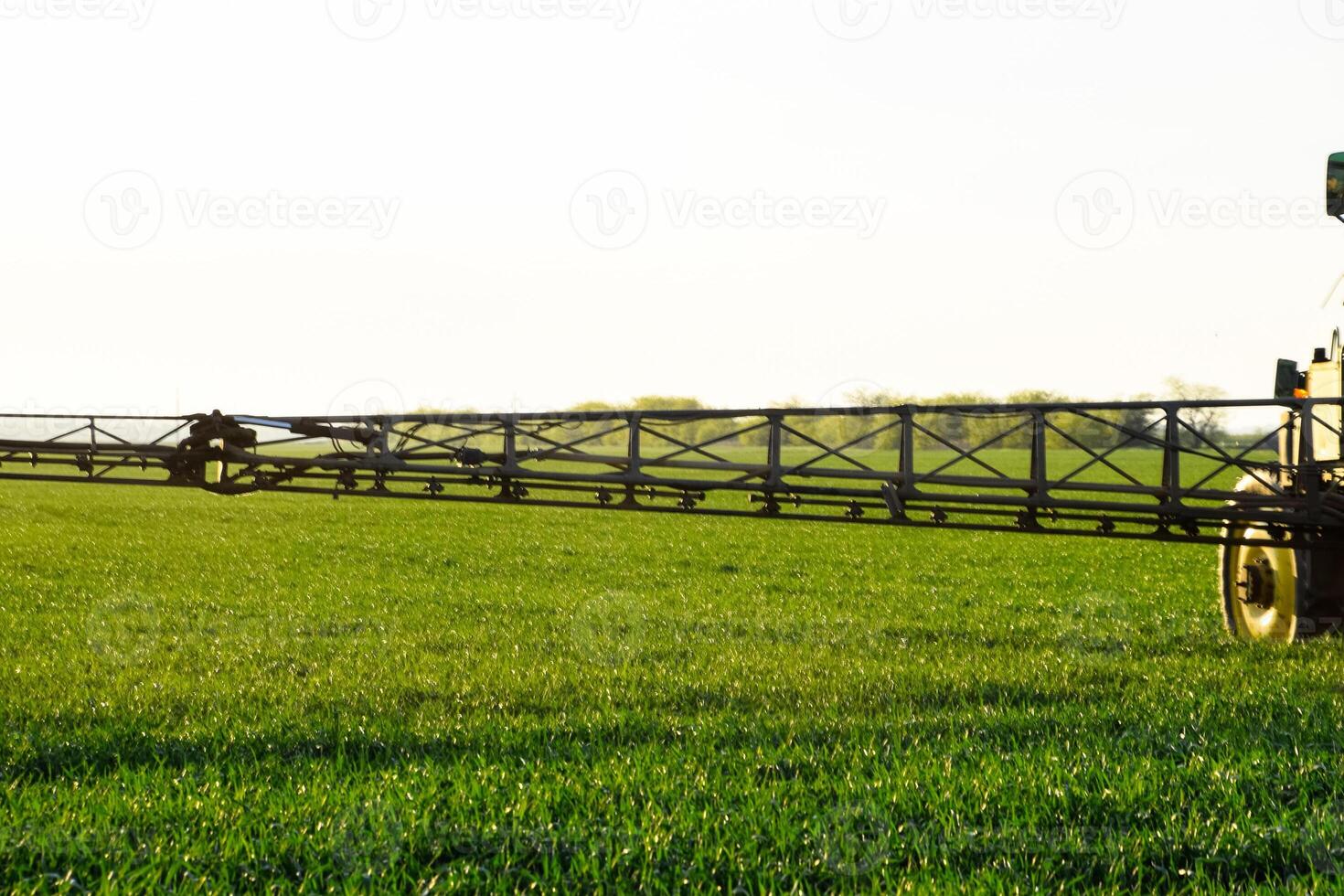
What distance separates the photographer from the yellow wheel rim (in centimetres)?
1381

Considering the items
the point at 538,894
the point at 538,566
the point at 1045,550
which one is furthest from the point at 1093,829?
the point at 1045,550

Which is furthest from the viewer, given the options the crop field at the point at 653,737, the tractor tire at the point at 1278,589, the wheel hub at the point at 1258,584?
the wheel hub at the point at 1258,584

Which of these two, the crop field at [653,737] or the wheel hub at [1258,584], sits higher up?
the wheel hub at [1258,584]

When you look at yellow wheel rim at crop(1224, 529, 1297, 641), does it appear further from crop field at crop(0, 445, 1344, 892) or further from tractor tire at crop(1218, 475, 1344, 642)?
crop field at crop(0, 445, 1344, 892)

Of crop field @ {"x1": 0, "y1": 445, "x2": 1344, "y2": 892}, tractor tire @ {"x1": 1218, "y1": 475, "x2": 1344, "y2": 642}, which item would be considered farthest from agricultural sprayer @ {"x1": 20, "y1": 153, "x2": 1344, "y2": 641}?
crop field @ {"x1": 0, "y1": 445, "x2": 1344, "y2": 892}

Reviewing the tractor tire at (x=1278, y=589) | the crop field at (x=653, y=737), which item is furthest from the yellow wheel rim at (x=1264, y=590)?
the crop field at (x=653, y=737)

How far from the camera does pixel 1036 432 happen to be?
36.0ft

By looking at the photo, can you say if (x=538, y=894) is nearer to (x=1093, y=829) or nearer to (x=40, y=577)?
(x=1093, y=829)

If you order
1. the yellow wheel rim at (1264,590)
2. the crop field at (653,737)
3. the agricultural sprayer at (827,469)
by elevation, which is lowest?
the crop field at (653,737)

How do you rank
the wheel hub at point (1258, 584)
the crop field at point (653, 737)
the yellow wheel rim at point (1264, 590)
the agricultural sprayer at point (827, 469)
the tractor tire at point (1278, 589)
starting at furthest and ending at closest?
1. the wheel hub at point (1258, 584)
2. the yellow wheel rim at point (1264, 590)
3. the tractor tire at point (1278, 589)
4. the agricultural sprayer at point (827, 469)
5. the crop field at point (653, 737)

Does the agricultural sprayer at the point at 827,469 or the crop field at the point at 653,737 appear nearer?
the crop field at the point at 653,737

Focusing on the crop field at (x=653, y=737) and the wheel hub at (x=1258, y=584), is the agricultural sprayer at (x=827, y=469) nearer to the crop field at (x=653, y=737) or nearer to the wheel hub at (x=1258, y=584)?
the wheel hub at (x=1258, y=584)

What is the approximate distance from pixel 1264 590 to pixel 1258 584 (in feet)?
0.29

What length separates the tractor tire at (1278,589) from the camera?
1327 centimetres
